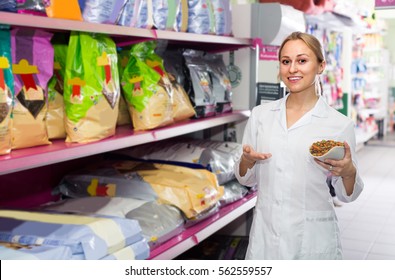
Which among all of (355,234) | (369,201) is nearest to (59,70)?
(355,234)

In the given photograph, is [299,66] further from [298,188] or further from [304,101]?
[298,188]

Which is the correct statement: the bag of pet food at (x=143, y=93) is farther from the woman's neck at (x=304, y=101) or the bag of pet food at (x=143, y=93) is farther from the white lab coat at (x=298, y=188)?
the woman's neck at (x=304, y=101)

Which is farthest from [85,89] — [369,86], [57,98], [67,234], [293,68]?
[369,86]

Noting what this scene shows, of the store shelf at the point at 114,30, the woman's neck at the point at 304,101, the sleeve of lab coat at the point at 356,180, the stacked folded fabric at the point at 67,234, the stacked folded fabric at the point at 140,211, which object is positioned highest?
the store shelf at the point at 114,30

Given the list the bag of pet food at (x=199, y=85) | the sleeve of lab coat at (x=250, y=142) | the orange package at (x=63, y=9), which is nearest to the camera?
the orange package at (x=63, y=9)

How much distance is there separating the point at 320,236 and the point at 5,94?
4.59 ft

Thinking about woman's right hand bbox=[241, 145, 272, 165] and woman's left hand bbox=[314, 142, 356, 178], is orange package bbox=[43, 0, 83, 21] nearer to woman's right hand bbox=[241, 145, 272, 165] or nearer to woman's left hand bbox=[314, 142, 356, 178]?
woman's right hand bbox=[241, 145, 272, 165]

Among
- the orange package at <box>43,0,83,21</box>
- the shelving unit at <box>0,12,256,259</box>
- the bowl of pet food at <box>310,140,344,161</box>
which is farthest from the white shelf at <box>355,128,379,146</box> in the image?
the orange package at <box>43,0,83,21</box>

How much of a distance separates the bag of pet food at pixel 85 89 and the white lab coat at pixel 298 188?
2.44 ft

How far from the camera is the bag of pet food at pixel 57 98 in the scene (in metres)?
2.42

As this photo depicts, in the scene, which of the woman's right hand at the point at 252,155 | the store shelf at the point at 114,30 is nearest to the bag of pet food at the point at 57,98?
the store shelf at the point at 114,30

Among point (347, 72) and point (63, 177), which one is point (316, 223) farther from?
point (347, 72)

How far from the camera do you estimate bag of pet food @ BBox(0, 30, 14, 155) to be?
75.3 inches

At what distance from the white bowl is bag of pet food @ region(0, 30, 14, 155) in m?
1.16
